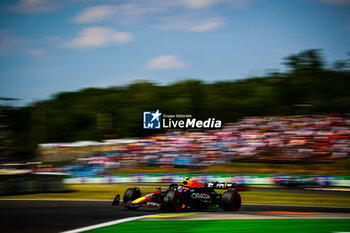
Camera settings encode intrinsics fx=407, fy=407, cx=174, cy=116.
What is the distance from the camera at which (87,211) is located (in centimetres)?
1184

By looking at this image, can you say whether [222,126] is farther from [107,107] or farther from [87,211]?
[87,211]

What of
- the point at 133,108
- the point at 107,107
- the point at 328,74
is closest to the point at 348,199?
the point at 328,74

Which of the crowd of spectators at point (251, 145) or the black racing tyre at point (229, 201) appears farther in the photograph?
the crowd of spectators at point (251, 145)

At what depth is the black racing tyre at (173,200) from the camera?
37.3 feet

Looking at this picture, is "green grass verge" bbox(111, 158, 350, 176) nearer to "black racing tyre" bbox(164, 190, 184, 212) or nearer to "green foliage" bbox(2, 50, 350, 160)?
"green foliage" bbox(2, 50, 350, 160)

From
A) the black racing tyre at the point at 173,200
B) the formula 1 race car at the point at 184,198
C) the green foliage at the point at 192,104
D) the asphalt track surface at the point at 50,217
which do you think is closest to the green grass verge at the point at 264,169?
the green foliage at the point at 192,104

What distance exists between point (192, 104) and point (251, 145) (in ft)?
55.3

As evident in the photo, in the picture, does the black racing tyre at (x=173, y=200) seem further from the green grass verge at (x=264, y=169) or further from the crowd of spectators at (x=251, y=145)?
the crowd of spectators at (x=251, y=145)

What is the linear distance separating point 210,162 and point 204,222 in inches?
757

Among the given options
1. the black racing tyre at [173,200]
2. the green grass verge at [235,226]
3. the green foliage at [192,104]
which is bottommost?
the green grass verge at [235,226]

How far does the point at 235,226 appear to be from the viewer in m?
9.57

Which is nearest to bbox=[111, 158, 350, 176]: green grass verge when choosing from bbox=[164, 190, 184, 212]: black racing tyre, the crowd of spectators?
the crowd of spectators

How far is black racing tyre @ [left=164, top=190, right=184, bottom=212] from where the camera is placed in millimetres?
11375

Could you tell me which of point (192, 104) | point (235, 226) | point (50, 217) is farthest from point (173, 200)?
point (192, 104)
